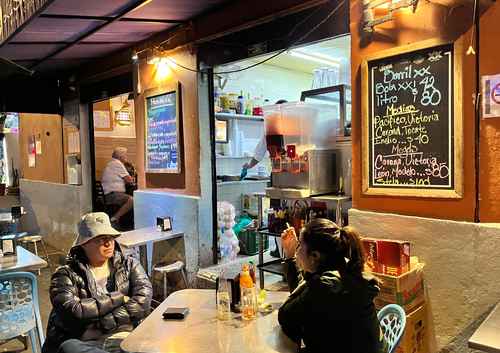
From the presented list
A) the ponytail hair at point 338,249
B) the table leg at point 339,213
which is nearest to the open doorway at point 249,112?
the table leg at point 339,213

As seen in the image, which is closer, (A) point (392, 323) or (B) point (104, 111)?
(A) point (392, 323)

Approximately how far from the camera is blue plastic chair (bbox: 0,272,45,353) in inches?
121

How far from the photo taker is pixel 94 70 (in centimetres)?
632

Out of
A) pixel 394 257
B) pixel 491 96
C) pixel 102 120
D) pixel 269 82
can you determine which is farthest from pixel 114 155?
pixel 491 96

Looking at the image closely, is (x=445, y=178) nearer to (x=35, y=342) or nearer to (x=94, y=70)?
(x=35, y=342)

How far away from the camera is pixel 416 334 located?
2.64 meters

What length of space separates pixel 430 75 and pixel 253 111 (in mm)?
4159

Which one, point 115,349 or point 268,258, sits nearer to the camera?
point 115,349

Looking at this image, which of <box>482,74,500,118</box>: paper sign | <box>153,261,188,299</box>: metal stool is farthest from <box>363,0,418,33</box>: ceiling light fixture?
<box>153,261,188,299</box>: metal stool

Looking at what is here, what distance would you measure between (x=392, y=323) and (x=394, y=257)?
1.37 feet

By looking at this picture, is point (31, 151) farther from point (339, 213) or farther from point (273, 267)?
point (339, 213)

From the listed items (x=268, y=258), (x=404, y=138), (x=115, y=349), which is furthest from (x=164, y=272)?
(x=404, y=138)

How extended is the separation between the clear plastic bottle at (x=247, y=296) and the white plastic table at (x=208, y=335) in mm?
40

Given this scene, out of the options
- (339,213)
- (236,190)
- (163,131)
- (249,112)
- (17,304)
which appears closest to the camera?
(17,304)
